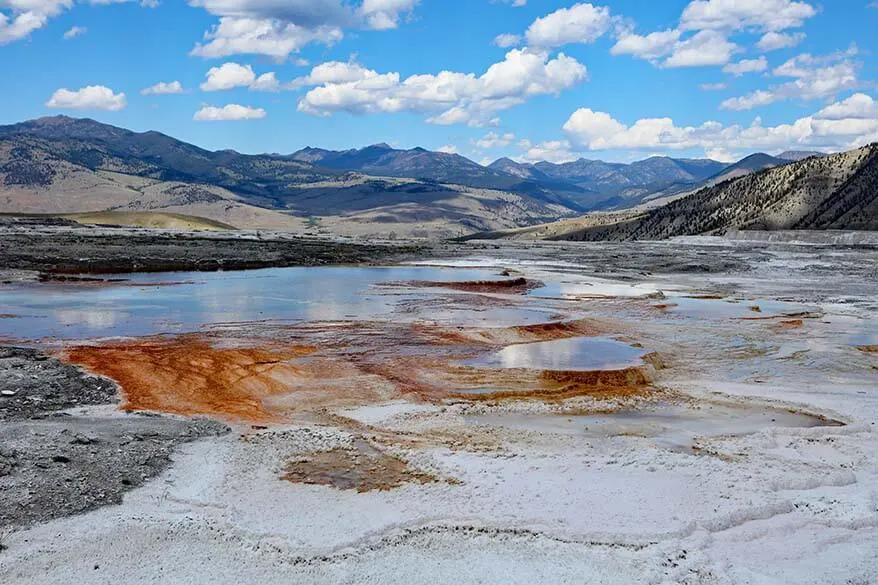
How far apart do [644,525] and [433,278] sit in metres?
34.1

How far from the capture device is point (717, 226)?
117812mm

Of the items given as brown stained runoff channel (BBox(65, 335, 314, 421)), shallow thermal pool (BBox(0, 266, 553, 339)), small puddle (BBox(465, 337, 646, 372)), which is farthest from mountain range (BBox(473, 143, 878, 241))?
brown stained runoff channel (BBox(65, 335, 314, 421))

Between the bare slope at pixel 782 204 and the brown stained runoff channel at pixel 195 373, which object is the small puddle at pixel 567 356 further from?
the bare slope at pixel 782 204

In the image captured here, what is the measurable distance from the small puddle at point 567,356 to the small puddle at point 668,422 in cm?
377

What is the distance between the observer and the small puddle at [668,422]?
12562 millimetres

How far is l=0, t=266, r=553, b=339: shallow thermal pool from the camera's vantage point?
23.5m

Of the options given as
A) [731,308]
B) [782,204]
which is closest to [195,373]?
[731,308]

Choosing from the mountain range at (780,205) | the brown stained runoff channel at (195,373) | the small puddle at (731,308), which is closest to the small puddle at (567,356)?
the brown stained runoff channel at (195,373)

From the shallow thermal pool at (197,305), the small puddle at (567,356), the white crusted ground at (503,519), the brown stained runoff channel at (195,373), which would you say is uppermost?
the shallow thermal pool at (197,305)

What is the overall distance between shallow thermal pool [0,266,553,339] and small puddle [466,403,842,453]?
1075 centimetres

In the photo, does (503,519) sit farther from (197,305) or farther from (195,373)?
(197,305)

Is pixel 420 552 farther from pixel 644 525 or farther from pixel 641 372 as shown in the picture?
pixel 641 372

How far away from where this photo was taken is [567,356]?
63.1 feet

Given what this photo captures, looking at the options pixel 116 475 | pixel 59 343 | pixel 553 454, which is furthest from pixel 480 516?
pixel 59 343
